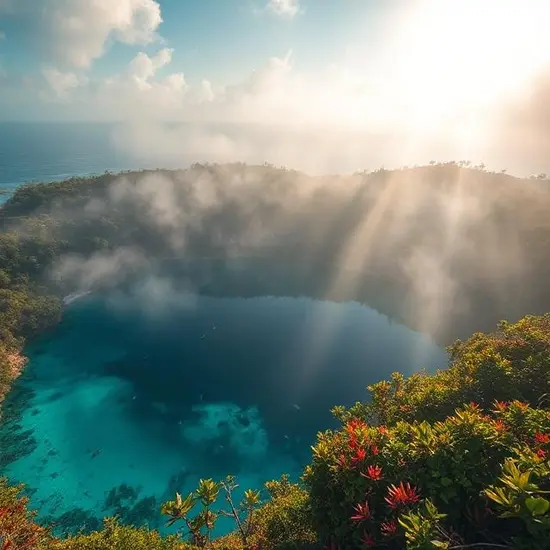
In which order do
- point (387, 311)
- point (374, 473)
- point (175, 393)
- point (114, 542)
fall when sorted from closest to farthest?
point (374, 473)
point (114, 542)
point (175, 393)
point (387, 311)

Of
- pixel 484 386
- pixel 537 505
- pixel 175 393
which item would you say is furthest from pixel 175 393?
pixel 537 505

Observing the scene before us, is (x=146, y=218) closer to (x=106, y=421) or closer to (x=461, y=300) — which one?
(x=106, y=421)

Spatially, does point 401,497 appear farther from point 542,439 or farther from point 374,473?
point 542,439

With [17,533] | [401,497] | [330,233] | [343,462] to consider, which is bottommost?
[330,233]

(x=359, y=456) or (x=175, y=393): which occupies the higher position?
(x=359, y=456)

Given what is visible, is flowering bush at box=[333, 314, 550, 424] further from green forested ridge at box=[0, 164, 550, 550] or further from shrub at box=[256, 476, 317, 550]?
shrub at box=[256, 476, 317, 550]

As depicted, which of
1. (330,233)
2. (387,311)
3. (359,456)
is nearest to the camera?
(359,456)

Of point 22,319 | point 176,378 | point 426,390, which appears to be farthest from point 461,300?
point 22,319
